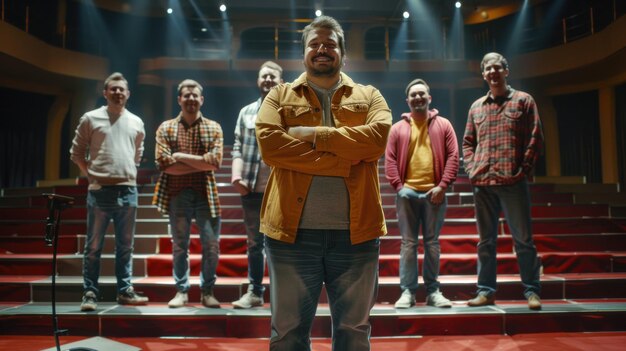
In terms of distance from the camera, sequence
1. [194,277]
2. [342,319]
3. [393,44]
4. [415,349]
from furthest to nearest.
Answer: [393,44] < [194,277] < [415,349] < [342,319]

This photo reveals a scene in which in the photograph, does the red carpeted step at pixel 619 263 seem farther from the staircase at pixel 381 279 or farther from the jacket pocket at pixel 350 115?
the jacket pocket at pixel 350 115

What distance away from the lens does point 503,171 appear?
2928 mm

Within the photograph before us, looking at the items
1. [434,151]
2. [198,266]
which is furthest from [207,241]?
[434,151]

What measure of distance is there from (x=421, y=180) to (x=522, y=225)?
0.69 metres

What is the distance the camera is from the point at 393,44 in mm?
11156

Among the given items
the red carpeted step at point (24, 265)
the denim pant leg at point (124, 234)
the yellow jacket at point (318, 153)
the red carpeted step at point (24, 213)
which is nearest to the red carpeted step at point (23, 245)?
Answer: the red carpeted step at point (24, 265)

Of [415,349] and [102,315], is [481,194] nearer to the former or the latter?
[415,349]

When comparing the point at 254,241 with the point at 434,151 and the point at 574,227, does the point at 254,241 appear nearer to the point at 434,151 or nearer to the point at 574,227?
the point at 434,151

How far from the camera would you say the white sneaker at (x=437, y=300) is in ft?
9.91

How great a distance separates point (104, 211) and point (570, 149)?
9037 mm

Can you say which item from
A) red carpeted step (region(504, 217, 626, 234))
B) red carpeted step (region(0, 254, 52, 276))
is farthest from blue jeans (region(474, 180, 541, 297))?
red carpeted step (region(0, 254, 52, 276))

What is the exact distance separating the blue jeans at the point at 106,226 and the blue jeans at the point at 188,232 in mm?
330

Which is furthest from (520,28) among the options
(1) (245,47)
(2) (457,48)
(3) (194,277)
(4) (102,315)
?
(4) (102,315)

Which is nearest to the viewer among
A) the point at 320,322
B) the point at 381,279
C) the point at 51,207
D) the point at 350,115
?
the point at 350,115
